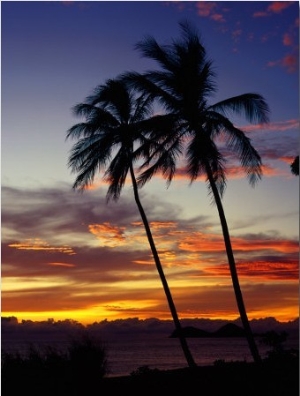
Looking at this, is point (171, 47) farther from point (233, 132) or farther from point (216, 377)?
point (216, 377)

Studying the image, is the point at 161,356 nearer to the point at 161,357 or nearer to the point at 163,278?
the point at 161,357

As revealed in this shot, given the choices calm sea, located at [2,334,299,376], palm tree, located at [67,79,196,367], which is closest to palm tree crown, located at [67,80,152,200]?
palm tree, located at [67,79,196,367]

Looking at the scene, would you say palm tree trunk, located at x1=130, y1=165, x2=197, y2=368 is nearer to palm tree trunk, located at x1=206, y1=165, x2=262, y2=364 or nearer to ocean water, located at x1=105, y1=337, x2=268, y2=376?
palm tree trunk, located at x1=206, y1=165, x2=262, y2=364

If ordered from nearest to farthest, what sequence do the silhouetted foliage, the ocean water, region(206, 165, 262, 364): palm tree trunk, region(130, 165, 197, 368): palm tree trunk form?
the silhouetted foliage < region(206, 165, 262, 364): palm tree trunk < region(130, 165, 197, 368): palm tree trunk < the ocean water

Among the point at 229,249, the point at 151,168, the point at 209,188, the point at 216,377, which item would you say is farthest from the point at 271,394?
the point at 151,168

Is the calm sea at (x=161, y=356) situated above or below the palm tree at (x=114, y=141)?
below

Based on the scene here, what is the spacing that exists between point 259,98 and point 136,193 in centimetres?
615

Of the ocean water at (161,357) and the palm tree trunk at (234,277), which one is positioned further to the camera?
the ocean water at (161,357)

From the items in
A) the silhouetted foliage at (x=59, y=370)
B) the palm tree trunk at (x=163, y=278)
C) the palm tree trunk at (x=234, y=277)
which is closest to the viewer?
the silhouetted foliage at (x=59, y=370)

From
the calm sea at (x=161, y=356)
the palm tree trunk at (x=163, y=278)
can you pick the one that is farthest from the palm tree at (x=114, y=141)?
the calm sea at (x=161, y=356)

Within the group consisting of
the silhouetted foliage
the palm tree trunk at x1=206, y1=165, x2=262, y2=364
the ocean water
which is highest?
the palm tree trunk at x1=206, y1=165, x2=262, y2=364

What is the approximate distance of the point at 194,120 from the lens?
18328 millimetres

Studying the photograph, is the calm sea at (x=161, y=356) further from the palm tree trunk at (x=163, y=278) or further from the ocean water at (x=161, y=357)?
the palm tree trunk at (x=163, y=278)

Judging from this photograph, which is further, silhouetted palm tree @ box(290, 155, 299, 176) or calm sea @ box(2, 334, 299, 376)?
calm sea @ box(2, 334, 299, 376)
